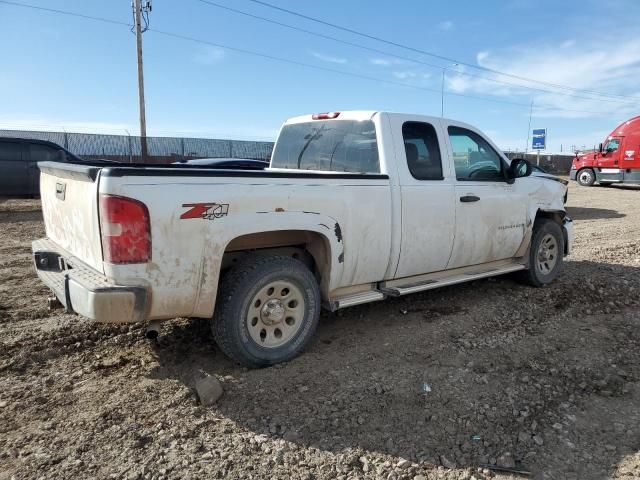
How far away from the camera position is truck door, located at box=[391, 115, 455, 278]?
14.1ft

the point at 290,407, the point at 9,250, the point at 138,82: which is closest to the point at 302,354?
the point at 290,407

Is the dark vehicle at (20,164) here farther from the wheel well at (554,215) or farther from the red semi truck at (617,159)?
the red semi truck at (617,159)

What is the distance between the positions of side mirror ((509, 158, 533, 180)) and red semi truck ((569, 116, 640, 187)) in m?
22.9

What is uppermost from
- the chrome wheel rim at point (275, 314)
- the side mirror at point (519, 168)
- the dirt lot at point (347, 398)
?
the side mirror at point (519, 168)

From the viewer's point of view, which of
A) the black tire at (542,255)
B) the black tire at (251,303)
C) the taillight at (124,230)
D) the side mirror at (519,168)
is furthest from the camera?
the black tire at (542,255)

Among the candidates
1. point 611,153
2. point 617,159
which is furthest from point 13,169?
point 611,153

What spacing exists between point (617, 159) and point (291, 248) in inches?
1024

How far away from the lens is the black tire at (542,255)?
575 centimetres

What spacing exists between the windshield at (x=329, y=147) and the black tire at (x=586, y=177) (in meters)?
25.7

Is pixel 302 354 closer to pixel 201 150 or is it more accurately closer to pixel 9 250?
pixel 9 250

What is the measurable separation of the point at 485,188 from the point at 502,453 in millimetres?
2944

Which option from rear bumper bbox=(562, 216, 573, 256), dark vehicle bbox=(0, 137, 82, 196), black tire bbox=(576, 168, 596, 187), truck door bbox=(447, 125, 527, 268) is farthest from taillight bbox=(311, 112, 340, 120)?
black tire bbox=(576, 168, 596, 187)

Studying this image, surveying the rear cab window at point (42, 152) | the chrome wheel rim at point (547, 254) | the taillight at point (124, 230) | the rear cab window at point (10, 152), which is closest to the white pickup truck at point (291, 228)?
the taillight at point (124, 230)

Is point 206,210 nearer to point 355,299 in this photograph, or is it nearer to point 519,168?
point 355,299
